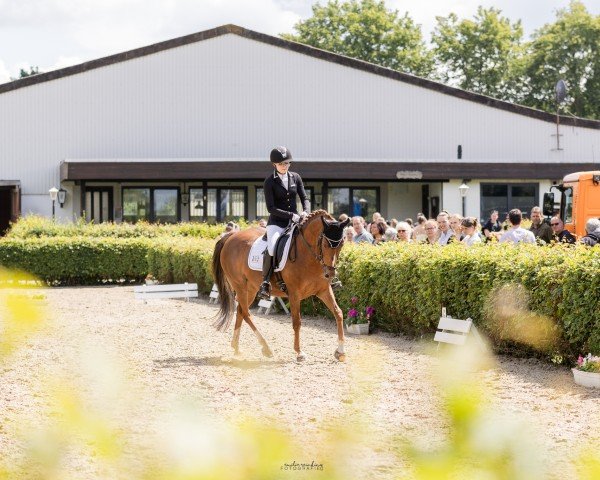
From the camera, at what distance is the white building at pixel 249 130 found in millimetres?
39125

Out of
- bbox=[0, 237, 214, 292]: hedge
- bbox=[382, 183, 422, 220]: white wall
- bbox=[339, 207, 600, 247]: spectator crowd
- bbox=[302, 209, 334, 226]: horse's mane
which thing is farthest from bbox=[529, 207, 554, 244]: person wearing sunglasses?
bbox=[382, 183, 422, 220]: white wall

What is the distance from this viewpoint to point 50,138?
39.5 meters

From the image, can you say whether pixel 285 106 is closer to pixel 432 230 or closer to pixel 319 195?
pixel 319 195

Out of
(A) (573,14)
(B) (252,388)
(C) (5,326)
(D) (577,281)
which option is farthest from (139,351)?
(A) (573,14)

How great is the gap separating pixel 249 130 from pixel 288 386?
105 feet

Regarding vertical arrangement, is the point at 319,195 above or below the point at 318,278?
above

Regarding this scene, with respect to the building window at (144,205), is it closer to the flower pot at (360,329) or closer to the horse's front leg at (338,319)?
the flower pot at (360,329)

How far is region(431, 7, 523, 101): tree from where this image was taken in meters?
64.8

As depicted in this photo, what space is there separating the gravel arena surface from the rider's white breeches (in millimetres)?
1400

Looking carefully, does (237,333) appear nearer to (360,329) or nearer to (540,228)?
(360,329)

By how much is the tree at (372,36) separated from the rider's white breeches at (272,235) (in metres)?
55.1

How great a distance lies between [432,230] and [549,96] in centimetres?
5254

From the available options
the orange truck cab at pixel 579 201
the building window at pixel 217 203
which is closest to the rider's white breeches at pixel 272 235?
the orange truck cab at pixel 579 201

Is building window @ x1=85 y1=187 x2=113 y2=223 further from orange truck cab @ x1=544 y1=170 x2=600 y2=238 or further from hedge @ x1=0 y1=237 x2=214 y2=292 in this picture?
orange truck cab @ x1=544 y1=170 x2=600 y2=238
